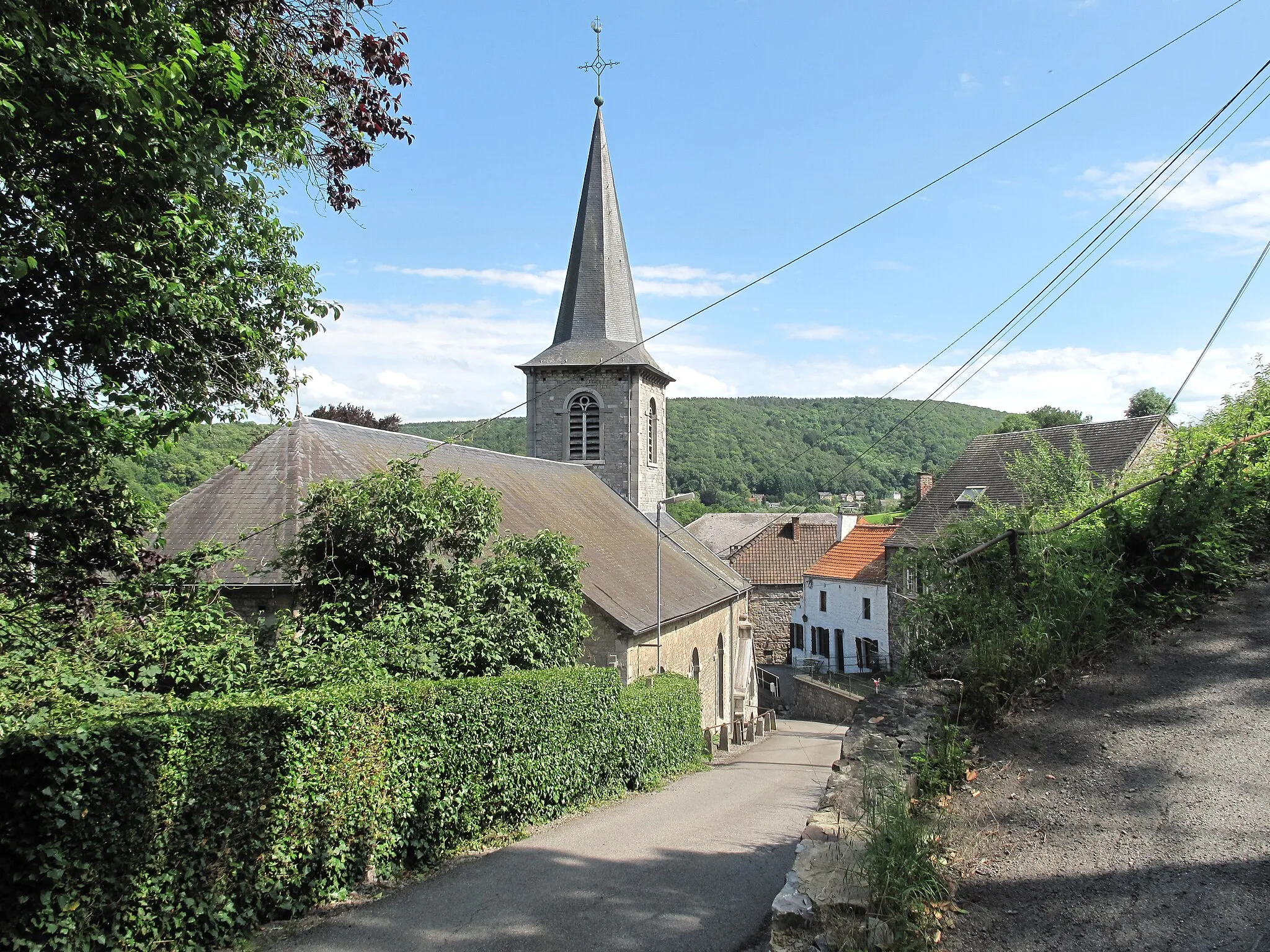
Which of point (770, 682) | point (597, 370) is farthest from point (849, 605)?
point (597, 370)

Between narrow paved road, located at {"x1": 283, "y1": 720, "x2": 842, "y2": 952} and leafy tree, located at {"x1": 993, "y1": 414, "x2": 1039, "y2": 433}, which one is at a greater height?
leafy tree, located at {"x1": 993, "y1": 414, "x2": 1039, "y2": 433}

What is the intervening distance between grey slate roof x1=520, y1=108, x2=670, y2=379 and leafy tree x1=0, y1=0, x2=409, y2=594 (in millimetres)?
20553

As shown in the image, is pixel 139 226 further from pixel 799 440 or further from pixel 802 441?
pixel 799 440

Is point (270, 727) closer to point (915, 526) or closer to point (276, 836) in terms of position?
point (276, 836)

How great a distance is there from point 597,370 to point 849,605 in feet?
60.3

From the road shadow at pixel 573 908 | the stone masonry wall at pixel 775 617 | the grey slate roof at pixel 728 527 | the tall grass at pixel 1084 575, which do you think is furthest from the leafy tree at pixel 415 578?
the grey slate roof at pixel 728 527

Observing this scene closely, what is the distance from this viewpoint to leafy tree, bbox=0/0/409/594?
568 centimetres

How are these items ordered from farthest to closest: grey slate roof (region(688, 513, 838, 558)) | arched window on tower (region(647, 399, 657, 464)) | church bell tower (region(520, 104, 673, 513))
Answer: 1. grey slate roof (region(688, 513, 838, 558))
2. arched window on tower (region(647, 399, 657, 464))
3. church bell tower (region(520, 104, 673, 513))

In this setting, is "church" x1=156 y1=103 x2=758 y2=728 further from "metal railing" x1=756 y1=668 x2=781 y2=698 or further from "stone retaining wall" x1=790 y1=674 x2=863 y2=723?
"metal railing" x1=756 y1=668 x2=781 y2=698

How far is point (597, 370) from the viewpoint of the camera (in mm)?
28844

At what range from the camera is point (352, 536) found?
12.1 metres

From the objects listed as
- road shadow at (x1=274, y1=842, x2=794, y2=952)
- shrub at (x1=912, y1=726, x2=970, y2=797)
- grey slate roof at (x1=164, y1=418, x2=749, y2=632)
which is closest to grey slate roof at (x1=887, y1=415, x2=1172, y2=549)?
grey slate roof at (x1=164, y1=418, x2=749, y2=632)

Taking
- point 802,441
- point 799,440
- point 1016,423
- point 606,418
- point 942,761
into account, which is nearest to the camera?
point 942,761

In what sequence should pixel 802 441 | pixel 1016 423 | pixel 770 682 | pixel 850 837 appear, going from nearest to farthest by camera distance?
pixel 850 837 < pixel 770 682 < pixel 1016 423 < pixel 802 441
